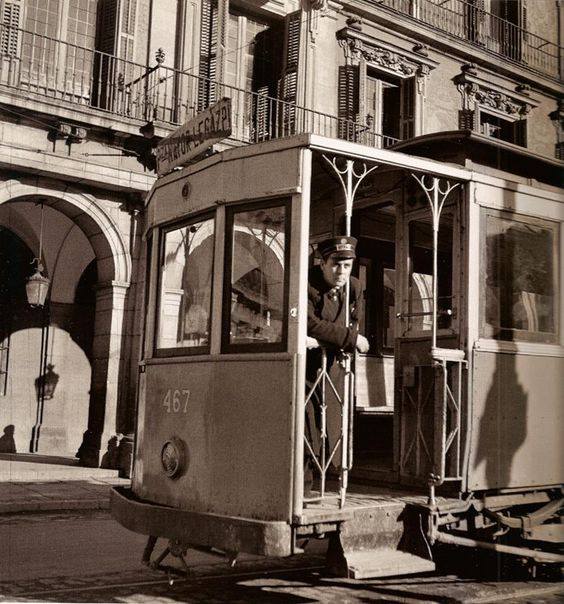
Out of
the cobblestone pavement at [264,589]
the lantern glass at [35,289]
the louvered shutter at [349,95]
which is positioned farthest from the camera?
the louvered shutter at [349,95]

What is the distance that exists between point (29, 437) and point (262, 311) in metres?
13.4

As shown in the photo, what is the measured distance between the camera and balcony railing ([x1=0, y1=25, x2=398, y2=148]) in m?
14.2

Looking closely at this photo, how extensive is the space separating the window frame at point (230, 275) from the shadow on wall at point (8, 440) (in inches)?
511

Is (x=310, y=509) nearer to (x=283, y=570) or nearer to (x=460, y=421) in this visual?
(x=460, y=421)

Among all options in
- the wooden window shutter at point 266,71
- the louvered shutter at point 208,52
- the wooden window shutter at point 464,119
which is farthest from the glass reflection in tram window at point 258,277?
the wooden window shutter at point 464,119

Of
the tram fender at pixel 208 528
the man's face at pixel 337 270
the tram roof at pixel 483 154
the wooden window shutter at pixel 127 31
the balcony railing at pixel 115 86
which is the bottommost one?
the tram fender at pixel 208 528

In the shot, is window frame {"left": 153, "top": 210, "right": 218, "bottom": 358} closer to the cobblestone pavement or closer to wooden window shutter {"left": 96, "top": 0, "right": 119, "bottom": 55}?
the cobblestone pavement

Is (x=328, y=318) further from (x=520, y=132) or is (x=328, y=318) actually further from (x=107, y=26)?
Answer: (x=520, y=132)

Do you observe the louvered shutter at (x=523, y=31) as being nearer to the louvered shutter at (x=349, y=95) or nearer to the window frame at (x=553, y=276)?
the louvered shutter at (x=349, y=95)

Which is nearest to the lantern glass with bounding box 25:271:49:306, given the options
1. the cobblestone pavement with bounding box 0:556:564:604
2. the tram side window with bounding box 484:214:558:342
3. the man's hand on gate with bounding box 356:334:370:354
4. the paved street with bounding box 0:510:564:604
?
the paved street with bounding box 0:510:564:604

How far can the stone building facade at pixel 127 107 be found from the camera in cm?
1462

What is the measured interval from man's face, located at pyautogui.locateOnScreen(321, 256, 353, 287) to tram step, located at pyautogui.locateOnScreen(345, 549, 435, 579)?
5.65 feet

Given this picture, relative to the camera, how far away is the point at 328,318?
5.40 meters

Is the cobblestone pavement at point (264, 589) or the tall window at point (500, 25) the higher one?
the tall window at point (500, 25)
